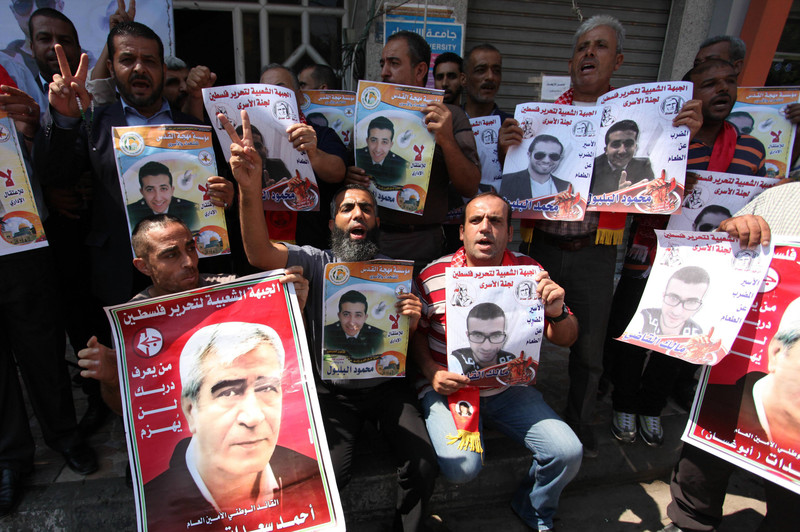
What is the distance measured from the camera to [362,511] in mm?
2615

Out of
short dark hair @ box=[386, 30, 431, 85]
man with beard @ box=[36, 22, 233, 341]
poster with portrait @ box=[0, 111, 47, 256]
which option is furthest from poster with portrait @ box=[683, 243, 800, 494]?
poster with portrait @ box=[0, 111, 47, 256]

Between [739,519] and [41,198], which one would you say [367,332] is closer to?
[41,198]

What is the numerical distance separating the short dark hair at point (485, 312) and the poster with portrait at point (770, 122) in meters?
2.00

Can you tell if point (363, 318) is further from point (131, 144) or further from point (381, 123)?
point (131, 144)

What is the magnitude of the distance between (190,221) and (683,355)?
2.52 m

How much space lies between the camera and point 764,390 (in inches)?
80.1

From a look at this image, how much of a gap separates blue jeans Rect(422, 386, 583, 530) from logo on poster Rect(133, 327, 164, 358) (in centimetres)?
140

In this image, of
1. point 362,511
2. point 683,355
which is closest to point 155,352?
point 362,511

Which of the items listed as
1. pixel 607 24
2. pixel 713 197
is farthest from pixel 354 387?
pixel 607 24

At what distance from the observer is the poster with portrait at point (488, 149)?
3.20 meters

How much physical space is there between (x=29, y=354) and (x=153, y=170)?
127 centimetres

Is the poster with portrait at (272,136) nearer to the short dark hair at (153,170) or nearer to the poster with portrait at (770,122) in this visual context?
the short dark hair at (153,170)

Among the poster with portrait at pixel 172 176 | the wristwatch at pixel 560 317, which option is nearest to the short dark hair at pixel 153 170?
the poster with portrait at pixel 172 176

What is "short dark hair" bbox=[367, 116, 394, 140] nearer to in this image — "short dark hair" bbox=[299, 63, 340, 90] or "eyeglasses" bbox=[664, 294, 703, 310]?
"short dark hair" bbox=[299, 63, 340, 90]
